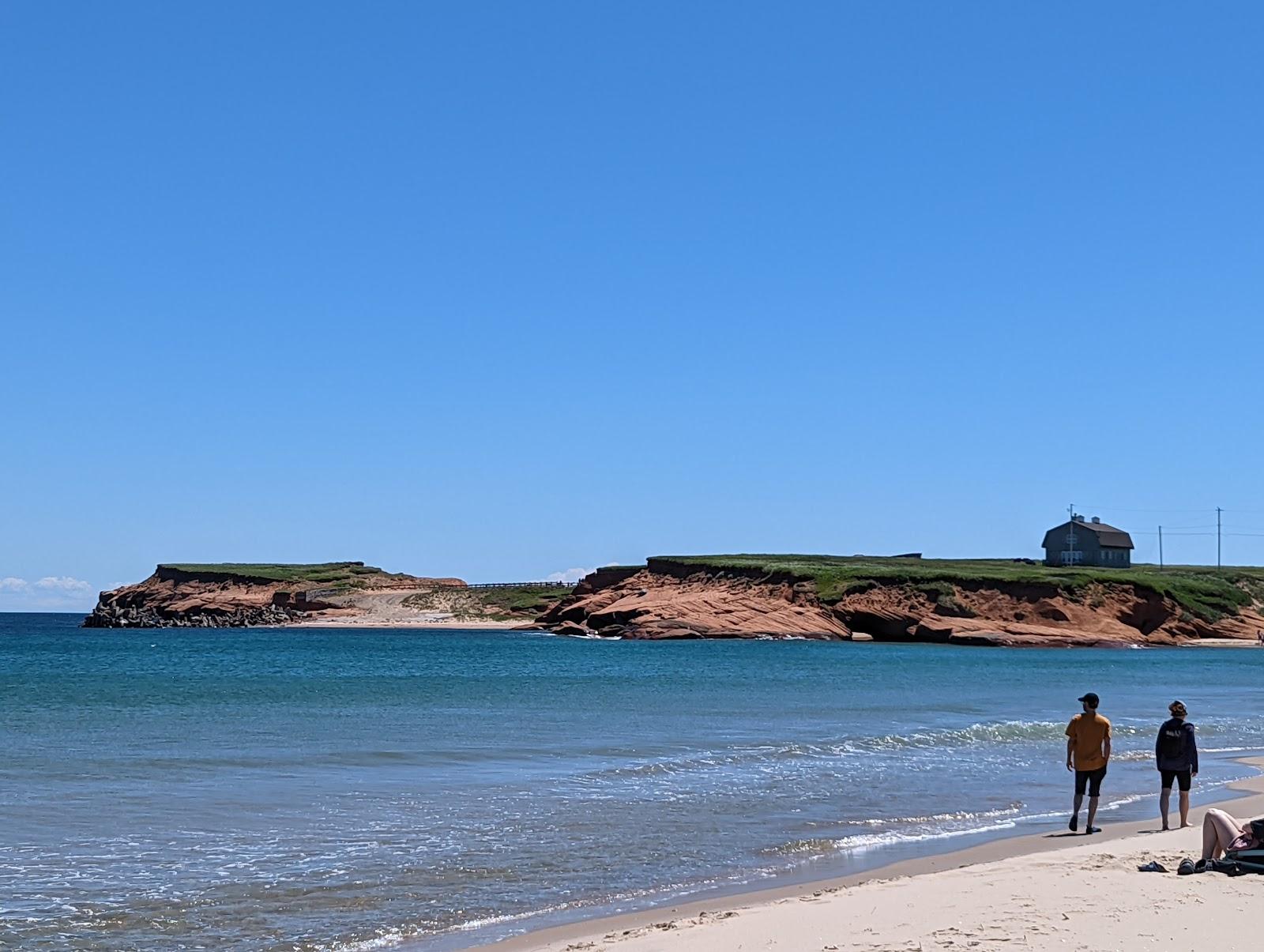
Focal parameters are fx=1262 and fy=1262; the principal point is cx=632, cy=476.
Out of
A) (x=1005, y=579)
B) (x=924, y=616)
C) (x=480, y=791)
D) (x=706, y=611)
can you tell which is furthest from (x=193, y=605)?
(x=480, y=791)

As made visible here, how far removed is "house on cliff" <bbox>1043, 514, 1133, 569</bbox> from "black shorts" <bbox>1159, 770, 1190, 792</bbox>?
109 m

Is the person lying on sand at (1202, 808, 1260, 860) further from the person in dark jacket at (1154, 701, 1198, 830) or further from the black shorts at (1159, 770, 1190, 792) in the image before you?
the black shorts at (1159, 770, 1190, 792)

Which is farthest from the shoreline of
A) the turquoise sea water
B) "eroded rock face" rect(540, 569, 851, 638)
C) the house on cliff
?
the turquoise sea water

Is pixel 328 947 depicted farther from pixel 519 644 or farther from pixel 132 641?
pixel 132 641

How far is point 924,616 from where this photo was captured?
290 ft

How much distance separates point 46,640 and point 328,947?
9703 cm

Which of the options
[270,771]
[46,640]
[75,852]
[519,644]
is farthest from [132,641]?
[75,852]

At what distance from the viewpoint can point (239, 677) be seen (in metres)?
47.6

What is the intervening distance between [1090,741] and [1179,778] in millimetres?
1132

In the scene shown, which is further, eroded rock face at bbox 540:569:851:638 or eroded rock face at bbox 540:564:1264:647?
eroded rock face at bbox 540:569:851:638

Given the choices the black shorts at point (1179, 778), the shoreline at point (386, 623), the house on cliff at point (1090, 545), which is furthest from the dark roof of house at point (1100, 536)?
the black shorts at point (1179, 778)

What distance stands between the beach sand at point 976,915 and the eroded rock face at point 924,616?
74289 millimetres

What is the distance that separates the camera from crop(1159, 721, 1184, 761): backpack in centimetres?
1577

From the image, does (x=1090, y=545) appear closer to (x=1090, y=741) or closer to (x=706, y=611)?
(x=706, y=611)
